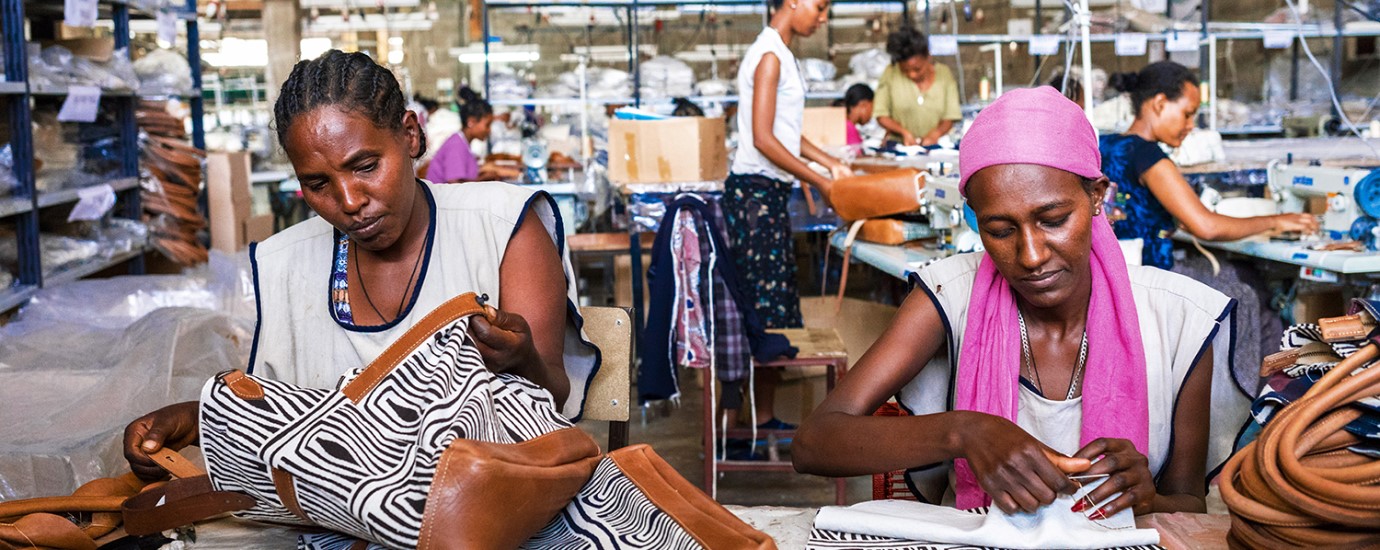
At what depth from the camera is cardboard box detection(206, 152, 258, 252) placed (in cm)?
588

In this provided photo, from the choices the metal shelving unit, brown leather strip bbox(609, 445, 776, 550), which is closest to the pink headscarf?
brown leather strip bbox(609, 445, 776, 550)

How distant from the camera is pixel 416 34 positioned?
1592 cm

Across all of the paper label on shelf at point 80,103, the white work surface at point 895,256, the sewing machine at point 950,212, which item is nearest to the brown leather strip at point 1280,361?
the sewing machine at point 950,212

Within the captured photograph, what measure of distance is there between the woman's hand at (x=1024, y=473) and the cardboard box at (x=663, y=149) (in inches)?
129

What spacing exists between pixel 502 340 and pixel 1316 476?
877 mm

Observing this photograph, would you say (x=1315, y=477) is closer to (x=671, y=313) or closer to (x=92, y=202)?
(x=671, y=313)

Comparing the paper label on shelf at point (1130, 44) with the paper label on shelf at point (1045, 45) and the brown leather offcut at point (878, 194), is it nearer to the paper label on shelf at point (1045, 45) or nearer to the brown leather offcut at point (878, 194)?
the paper label on shelf at point (1045, 45)

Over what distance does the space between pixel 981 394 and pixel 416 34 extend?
15.2 metres

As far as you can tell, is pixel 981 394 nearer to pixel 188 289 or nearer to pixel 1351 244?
pixel 1351 244

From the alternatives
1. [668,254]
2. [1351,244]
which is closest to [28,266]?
[668,254]

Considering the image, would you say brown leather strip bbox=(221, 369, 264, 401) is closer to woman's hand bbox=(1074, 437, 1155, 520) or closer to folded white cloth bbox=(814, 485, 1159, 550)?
folded white cloth bbox=(814, 485, 1159, 550)

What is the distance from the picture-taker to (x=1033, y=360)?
1666 millimetres

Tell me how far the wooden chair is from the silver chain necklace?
0.65 m

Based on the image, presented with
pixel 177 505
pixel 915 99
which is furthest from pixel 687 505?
pixel 915 99
